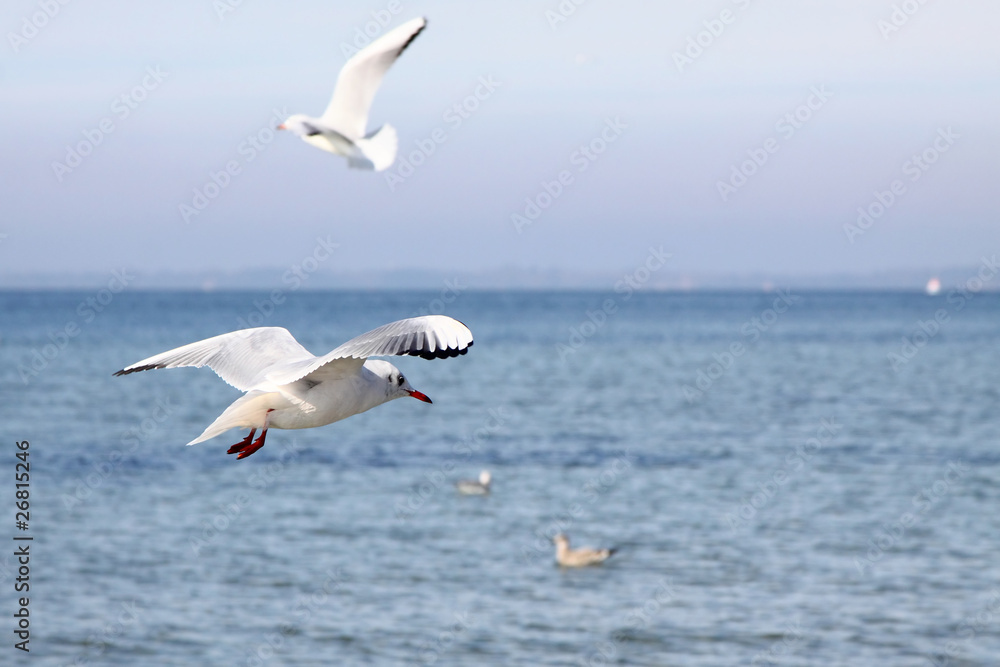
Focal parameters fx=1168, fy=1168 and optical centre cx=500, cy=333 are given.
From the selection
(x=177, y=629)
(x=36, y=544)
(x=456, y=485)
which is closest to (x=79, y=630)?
(x=177, y=629)

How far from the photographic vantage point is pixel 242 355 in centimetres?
617

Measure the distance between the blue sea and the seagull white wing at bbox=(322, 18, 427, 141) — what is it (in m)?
9.16

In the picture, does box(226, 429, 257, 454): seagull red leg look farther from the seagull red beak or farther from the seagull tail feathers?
the seagull tail feathers

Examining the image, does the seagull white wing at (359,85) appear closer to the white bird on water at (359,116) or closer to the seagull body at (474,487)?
the white bird on water at (359,116)

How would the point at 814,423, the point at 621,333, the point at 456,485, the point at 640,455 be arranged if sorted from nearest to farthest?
the point at 456,485, the point at 640,455, the point at 814,423, the point at 621,333

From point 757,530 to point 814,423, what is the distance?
1529 centimetres

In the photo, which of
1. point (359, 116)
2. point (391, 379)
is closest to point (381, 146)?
point (359, 116)

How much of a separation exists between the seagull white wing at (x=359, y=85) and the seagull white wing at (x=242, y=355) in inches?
47.7

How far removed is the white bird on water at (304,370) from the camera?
4.92 m

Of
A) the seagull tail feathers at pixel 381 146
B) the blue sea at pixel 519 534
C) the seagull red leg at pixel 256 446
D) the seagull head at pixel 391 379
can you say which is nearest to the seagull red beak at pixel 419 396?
the seagull head at pixel 391 379

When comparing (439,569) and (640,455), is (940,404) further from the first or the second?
(439,569)

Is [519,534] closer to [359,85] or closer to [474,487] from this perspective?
[474,487]

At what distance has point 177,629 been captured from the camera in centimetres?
1485

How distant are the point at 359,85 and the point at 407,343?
1946 mm
